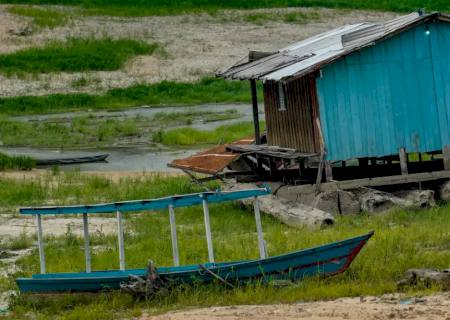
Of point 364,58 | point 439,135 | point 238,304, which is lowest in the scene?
point 238,304

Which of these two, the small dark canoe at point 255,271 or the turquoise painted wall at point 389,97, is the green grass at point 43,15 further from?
the small dark canoe at point 255,271

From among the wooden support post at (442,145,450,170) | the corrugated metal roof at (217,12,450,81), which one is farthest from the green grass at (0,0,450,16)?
the wooden support post at (442,145,450,170)

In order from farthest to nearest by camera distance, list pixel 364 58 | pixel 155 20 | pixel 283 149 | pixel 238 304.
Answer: pixel 155 20
pixel 283 149
pixel 364 58
pixel 238 304

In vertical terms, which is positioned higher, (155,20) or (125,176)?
(155,20)

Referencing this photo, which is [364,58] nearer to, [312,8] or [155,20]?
[155,20]

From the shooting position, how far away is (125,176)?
87.4 feet

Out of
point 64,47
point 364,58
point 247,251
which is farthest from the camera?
point 64,47

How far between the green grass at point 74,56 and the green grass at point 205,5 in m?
6.76

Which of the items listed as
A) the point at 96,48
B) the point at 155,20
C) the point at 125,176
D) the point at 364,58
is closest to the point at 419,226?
the point at 364,58

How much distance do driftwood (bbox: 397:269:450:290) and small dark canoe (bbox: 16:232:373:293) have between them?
652mm

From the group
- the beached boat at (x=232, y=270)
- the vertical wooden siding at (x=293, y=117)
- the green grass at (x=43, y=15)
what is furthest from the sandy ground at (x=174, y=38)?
the beached boat at (x=232, y=270)

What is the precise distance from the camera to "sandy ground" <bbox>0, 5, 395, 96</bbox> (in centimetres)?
4425

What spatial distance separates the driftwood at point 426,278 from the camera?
531 inches

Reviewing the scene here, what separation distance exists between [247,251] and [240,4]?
4251cm
